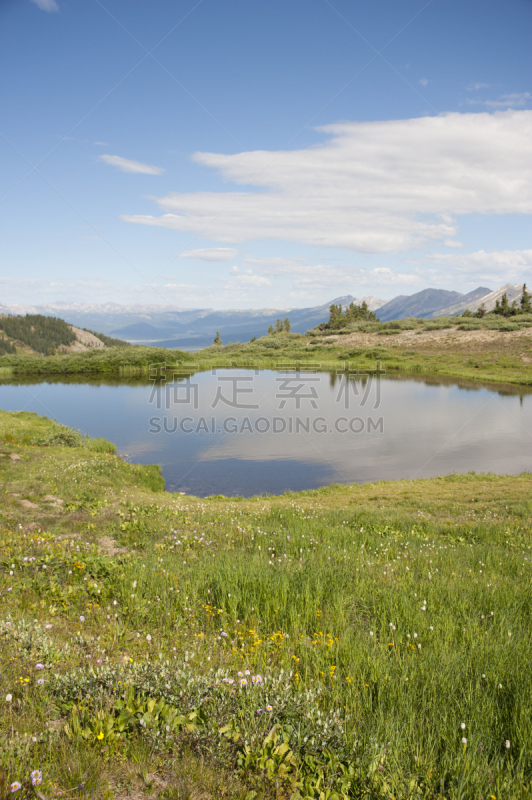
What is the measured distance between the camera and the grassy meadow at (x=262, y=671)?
2781 mm

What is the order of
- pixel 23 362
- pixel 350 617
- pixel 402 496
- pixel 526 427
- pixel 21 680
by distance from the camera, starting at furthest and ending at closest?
pixel 23 362
pixel 526 427
pixel 402 496
pixel 350 617
pixel 21 680

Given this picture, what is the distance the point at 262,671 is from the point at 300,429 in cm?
2969

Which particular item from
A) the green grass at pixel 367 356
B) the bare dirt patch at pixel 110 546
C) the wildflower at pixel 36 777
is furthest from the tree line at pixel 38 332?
the wildflower at pixel 36 777

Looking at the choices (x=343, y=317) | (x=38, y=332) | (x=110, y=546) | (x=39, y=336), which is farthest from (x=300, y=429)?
(x=38, y=332)

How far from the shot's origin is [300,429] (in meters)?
33.4

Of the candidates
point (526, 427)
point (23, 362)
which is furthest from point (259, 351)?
point (526, 427)

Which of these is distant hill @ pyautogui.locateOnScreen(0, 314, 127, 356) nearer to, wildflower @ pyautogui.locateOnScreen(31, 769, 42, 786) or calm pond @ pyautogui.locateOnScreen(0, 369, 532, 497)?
calm pond @ pyautogui.locateOnScreen(0, 369, 532, 497)

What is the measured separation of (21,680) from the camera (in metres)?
3.34

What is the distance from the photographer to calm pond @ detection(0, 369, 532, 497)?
78.1ft

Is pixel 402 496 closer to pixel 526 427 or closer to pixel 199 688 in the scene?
pixel 199 688

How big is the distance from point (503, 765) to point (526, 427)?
115ft

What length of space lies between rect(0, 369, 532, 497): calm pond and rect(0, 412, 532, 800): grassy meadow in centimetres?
1441

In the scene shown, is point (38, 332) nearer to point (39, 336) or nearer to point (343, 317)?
point (39, 336)

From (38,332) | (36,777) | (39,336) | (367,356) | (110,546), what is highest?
(38,332)
